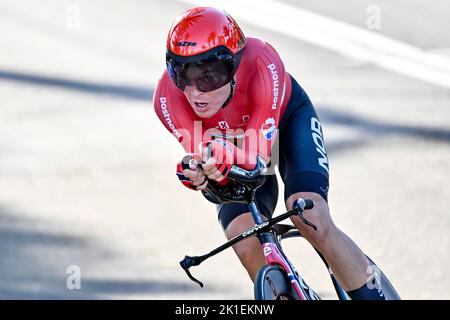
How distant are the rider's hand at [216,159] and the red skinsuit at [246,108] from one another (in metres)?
0.56

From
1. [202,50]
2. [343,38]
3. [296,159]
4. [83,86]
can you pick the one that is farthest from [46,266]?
[343,38]

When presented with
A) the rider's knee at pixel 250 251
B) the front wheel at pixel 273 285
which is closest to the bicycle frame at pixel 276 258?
the front wheel at pixel 273 285

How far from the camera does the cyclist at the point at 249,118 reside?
6535 mm

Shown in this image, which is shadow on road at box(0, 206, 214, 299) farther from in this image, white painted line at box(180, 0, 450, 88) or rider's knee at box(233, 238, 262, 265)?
white painted line at box(180, 0, 450, 88)

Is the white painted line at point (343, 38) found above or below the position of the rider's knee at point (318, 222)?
above

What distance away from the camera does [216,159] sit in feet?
A: 19.5

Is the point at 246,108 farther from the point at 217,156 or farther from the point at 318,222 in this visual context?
the point at 217,156

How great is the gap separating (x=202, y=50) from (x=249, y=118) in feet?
1.84

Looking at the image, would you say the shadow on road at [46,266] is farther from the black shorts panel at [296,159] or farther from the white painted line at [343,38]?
the white painted line at [343,38]

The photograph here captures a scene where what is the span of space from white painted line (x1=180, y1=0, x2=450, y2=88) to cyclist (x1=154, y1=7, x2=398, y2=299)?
525 centimetres

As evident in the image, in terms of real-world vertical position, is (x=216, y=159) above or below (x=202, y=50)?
below

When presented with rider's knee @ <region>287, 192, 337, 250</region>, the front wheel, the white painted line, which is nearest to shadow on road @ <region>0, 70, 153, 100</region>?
the white painted line

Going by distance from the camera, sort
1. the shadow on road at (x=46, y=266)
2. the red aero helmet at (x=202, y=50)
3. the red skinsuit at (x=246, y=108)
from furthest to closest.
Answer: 1. the shadow on road at (x=46, y=266)
2. the red skinsuit at (x=246, y=108)
3. the red aero helmet at (x=202, y=50)
